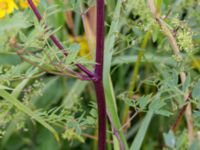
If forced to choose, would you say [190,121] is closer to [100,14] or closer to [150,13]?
[150,13]

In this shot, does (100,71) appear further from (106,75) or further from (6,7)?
(6,7)

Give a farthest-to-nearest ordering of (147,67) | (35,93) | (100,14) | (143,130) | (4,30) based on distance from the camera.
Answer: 1. (147,67)
2. (143,130)
3. (35,93)
4. (100,14)
5. (4,30)

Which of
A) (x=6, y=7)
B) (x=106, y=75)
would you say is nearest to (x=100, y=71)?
(x=106, y=75)

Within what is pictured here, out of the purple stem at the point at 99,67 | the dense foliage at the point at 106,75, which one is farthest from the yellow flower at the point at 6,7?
the purple stem at the point at 99,67

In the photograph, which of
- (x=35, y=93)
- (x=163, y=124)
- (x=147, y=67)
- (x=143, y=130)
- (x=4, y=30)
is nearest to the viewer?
(x=4, y=30)

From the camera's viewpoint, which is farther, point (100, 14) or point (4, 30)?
point (100, 14)

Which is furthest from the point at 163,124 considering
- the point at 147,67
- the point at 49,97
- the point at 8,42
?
the point at 8,42

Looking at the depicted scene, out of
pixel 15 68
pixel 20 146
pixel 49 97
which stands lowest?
pixel 20 146

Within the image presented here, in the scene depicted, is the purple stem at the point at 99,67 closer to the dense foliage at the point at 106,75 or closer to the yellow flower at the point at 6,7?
the dense foliage at the point at 106,75
